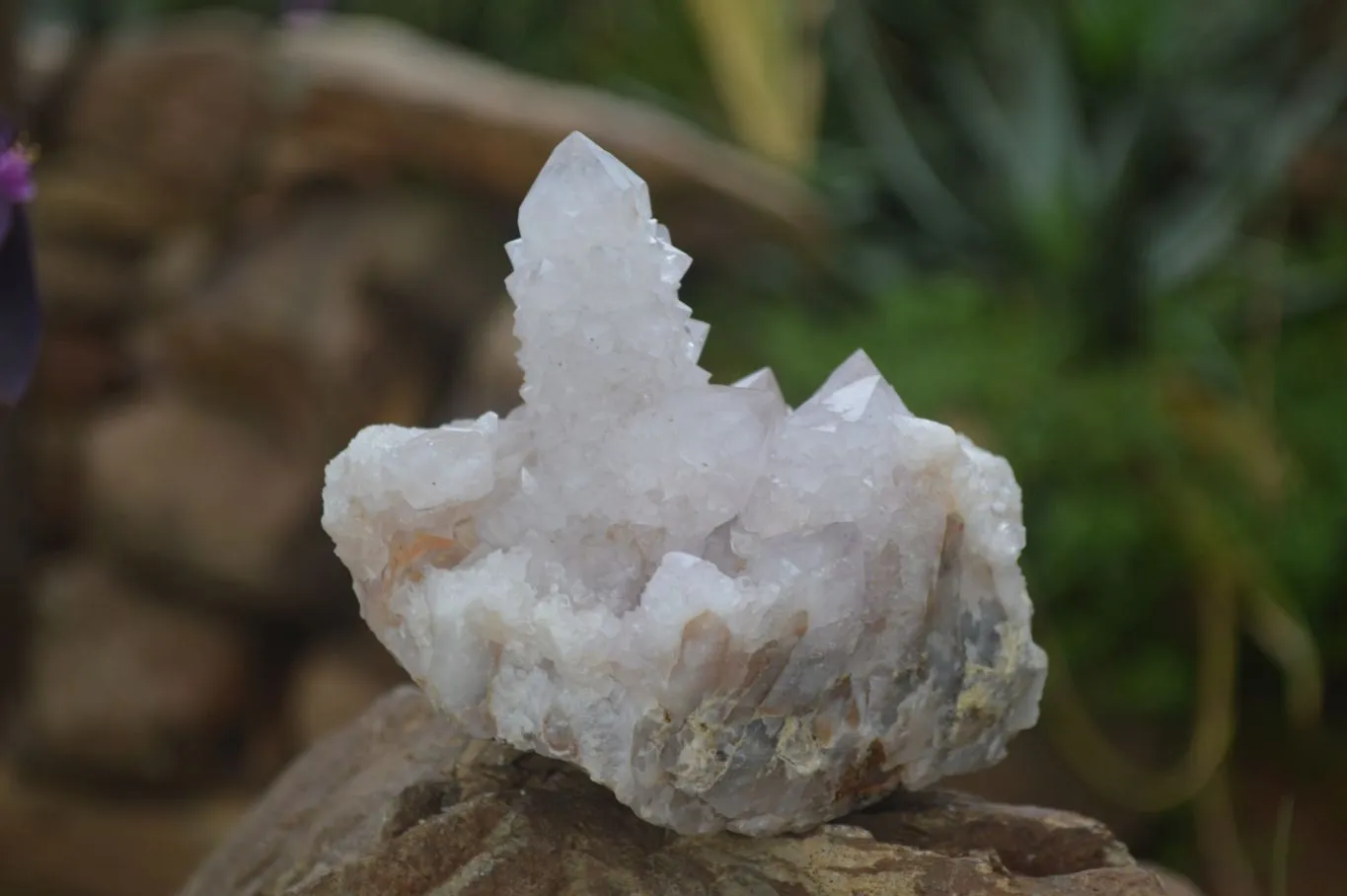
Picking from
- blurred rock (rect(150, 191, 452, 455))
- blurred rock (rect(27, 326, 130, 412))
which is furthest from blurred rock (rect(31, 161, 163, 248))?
blurred rock (rect(150, 191, 452, 455))

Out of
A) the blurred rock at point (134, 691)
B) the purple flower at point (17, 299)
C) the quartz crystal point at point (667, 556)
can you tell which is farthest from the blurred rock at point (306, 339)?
the quartz crystal point at point (667, 556)

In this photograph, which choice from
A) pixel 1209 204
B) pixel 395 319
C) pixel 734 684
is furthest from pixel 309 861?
pixel 1209 204

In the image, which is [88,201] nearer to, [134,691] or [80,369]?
[80,369]

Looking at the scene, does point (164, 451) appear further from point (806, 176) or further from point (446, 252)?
point (806, 176)

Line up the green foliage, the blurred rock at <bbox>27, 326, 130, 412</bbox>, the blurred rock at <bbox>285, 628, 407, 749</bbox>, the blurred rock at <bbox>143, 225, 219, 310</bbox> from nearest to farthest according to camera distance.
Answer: the green foliage, the blurred rock at <bbox>285, 628, 407, 749</bbox>, the blurred rock at <bbox>143, 225, 219, 310</bbox>, the blurred rock at <bbox>27, 326, 130, 412</bbox>

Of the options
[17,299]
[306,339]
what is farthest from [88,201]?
[17,299]

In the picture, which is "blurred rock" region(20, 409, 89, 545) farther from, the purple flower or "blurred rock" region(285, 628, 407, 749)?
the purple flower

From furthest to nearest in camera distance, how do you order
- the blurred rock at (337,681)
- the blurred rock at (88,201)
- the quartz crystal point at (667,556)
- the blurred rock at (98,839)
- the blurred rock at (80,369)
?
the blurred rock at (80,369) < the blurred rock at (88,201) < the blurred rock at (98,839) < the blurred rock at (337,681) < the quartz crystal point at (667,556)

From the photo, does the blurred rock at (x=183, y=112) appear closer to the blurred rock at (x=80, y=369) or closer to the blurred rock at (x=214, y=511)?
the blurred rock at (x=80, y=369)
